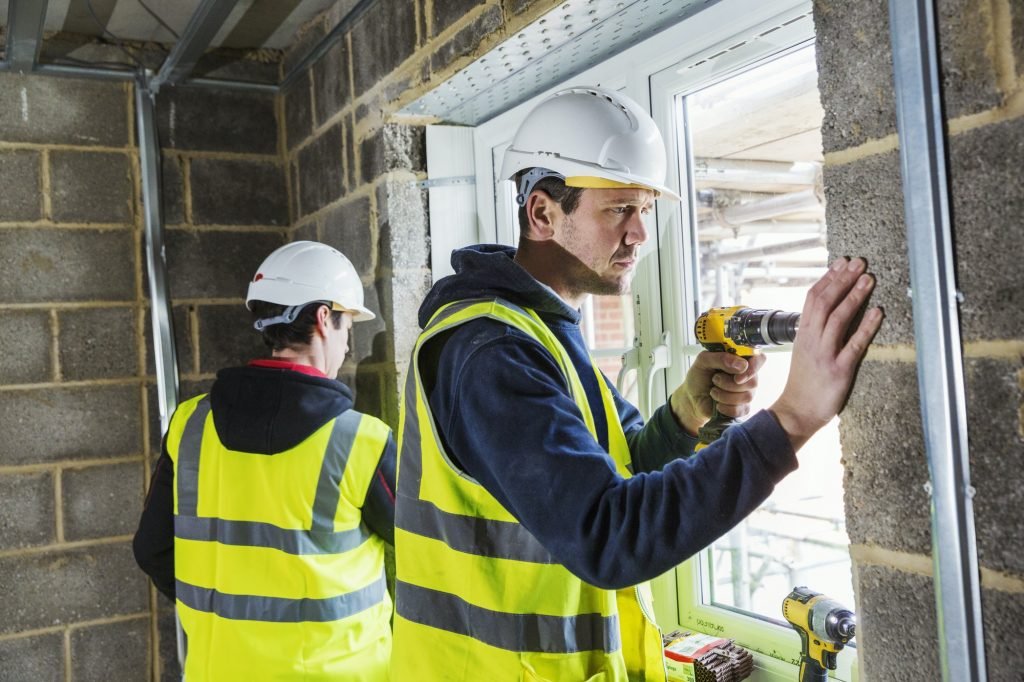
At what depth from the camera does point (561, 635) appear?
45.4 inches

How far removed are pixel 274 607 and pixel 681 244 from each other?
118 cm

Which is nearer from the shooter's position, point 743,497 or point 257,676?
point 743,497

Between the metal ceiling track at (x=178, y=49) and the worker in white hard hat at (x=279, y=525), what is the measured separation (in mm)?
1029

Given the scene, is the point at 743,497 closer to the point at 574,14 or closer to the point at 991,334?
the point at 991,334

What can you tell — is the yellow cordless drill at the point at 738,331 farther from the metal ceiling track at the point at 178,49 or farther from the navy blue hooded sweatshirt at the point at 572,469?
the metal ceiling track at the point at 178,49

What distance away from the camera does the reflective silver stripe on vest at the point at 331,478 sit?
188 centimetres

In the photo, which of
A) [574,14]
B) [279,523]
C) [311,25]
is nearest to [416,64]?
[574,14]

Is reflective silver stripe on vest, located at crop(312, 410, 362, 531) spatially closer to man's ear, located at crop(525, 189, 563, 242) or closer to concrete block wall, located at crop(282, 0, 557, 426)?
concrete block wall, located at crop(282, 0, 557, 426)

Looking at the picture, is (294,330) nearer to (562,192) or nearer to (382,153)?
(382,153)

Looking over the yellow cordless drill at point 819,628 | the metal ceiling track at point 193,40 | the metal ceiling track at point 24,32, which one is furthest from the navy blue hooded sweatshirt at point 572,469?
the metal ceiling track at point 24,32

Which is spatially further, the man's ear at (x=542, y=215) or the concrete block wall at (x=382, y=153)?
the concrete block wall at (x=382, y=153)

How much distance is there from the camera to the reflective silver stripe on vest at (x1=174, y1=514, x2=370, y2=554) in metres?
1.87

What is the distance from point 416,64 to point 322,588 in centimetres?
129

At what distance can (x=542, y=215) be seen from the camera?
1.38m
